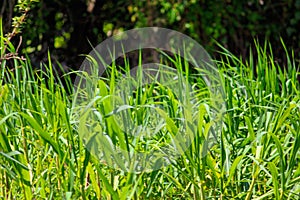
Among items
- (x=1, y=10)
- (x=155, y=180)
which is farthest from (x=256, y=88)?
(x=1, y=10)

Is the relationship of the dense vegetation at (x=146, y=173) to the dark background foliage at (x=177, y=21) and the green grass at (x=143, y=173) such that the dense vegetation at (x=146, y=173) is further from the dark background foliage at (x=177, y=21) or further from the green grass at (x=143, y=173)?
the dark background foliage at (x=177, y=21)

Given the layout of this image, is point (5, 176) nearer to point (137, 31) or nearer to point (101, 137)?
point (101, 137)

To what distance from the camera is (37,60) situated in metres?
4.71

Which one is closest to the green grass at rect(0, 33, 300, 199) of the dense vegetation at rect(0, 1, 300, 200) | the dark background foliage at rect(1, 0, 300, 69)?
the dense vegetation at rect(0, 1, 300, 200)

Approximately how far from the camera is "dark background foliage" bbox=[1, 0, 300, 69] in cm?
500

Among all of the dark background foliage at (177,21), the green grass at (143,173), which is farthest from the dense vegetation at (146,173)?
the dark background foliage at (177,21)

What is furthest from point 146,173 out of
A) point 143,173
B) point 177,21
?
point 177,21

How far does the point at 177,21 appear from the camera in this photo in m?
5.38

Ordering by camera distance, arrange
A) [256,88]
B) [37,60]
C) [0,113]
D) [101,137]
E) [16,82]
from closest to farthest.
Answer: [101,137] → [0,113] → [16,82] → [256,88] → [37,60]

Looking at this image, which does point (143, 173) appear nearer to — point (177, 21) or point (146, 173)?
point (146, 173)

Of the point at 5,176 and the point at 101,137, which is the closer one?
the point at 101,137

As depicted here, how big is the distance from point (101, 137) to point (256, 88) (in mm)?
844

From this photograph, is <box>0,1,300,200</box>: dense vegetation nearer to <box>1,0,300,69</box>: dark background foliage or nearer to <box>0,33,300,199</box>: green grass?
<box>0,33,300,199</box>: green grass

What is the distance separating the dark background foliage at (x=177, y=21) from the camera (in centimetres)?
500
